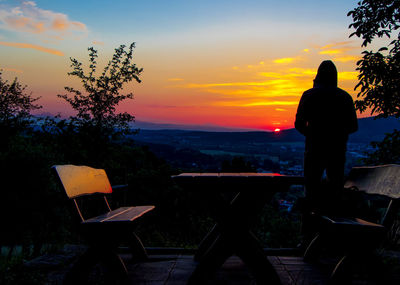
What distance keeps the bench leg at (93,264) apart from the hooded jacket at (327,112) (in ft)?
8.06

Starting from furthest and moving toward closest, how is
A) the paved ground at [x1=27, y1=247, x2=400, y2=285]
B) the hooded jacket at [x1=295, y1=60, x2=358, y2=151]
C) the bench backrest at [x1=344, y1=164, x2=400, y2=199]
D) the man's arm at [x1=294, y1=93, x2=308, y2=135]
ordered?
1. the man's arm at [x1=294, y1=93, x2=308, y2=135]
2. the hooded jacket at [x1=295, y1=60, x2=358, y2=151]
3. the paved ground at [x1=27, y1=247, x2=400, y2=285]
4. the bench backrest at [x1=344, y1=164, x2=400, y2=199]

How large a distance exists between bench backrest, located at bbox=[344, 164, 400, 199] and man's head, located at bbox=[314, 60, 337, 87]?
3.47 ft

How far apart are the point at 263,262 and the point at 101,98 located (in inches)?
198

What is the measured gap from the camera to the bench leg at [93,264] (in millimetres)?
3038

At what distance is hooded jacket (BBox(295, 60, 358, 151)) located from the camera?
3570 mm

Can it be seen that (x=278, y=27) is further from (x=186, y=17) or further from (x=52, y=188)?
(x=52, y=188)

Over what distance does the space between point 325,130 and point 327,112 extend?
0.20m

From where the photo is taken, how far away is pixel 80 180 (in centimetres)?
354

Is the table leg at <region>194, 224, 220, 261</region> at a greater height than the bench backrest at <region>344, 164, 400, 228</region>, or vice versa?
the bench backrest at <region>344, 164, 400, 228</region>

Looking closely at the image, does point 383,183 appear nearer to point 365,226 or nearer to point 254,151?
point 365,226

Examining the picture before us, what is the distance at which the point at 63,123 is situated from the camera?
260 inches

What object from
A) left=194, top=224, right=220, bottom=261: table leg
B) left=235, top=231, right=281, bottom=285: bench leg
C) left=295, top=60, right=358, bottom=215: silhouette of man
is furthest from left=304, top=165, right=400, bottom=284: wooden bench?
left=194, top=224, right=220, bottom=261: table leg

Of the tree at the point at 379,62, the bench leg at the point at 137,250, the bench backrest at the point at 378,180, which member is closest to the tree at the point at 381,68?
the tree at the point at 379,62

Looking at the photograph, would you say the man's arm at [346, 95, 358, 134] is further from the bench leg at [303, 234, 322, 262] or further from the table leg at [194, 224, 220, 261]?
the table leg at [194, 224, 220, 261]
